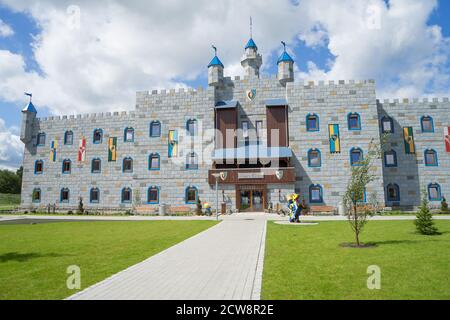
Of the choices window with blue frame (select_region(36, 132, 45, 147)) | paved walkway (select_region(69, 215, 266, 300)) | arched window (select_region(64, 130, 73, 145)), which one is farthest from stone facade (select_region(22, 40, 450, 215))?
paved walkway (select_region(69, 215, 266, 300))

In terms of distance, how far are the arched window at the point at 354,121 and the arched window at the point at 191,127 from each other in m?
15.5

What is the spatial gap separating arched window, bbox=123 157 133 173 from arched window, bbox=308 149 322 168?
64.1 ft

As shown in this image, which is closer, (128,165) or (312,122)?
(312,122)

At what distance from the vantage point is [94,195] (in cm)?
3222

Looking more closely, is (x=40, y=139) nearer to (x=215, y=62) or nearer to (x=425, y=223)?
(x=215, y=62)

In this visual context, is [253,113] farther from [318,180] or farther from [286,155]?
[318,180]

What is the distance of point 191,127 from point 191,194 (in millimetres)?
7081

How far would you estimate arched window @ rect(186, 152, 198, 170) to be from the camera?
95.0 feet

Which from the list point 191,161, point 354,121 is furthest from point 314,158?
point 191,161

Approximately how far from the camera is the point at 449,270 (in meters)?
6.83

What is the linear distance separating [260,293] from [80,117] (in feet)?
115

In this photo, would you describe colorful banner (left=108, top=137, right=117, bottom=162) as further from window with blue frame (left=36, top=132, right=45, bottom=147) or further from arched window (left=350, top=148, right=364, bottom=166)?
arched window (left=350, top=148, right=364, bottom=166)

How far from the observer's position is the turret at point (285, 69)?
29141 mm

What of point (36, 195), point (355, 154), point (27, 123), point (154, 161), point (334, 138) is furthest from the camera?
point (27, 123)
